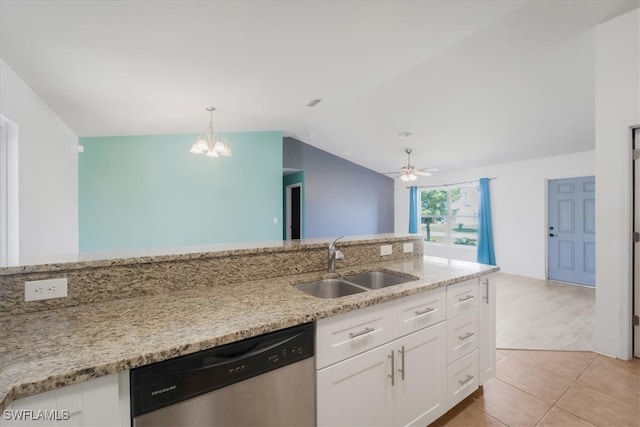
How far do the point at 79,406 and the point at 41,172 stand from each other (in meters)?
3.57

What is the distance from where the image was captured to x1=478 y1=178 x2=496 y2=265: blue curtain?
235 inches

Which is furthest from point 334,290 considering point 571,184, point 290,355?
point 571,184

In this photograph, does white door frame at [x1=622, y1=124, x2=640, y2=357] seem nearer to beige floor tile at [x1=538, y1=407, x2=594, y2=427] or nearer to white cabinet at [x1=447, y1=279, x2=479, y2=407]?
beige floor tile at [x1=538, y1=407, x2=594, y2=427]

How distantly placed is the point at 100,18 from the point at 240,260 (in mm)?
1978

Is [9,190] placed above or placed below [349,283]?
above

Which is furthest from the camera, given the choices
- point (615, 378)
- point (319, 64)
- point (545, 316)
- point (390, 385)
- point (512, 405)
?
point (545, 316)

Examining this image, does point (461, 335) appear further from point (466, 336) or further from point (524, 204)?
point (524, 204)

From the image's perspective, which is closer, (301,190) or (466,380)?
(466,380)

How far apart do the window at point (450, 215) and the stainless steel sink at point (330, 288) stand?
529 cm

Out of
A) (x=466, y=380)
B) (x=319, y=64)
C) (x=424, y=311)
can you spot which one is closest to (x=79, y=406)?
(x=424, y=311)

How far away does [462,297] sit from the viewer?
1713mm

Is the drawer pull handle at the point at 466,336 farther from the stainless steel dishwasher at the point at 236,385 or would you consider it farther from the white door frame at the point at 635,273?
the white door frame at the point at 635,273

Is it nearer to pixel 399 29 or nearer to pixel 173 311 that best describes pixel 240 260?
pixel 173 311

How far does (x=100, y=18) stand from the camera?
1.97m
